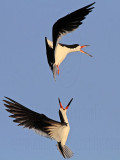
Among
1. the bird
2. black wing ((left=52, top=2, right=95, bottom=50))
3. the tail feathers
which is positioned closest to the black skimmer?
the tail feathers

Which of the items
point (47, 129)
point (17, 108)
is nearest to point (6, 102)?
point (17, 108)

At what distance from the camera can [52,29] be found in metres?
8.44

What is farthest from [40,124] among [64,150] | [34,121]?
[64,150]

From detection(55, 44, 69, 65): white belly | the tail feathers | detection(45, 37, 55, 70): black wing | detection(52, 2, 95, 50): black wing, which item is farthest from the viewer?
detection(45, 37, 55, 70): black wing

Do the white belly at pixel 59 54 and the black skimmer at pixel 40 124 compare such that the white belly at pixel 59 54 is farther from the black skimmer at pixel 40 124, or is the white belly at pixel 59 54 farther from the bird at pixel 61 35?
the black skimmer at pixel 40 124

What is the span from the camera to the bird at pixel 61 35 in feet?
26.9

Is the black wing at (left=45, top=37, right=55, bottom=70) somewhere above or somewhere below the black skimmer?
above

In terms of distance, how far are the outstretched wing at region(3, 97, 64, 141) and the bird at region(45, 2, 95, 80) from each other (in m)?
1.21

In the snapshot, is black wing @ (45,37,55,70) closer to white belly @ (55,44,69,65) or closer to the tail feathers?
white belly @ (55,44,69,65)

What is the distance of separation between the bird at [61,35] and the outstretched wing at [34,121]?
3.98 feet

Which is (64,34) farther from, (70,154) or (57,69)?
(70,154)

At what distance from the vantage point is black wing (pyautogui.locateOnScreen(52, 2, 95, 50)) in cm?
818

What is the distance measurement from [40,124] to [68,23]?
2.07 metres

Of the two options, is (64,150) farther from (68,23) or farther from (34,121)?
(68,23)
